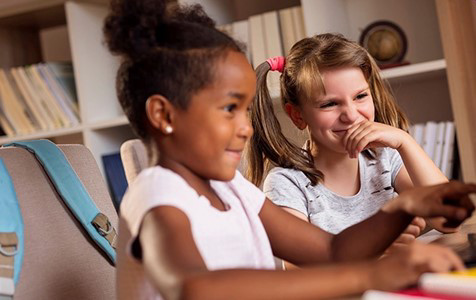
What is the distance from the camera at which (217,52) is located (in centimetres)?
84

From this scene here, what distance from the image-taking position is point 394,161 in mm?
1623

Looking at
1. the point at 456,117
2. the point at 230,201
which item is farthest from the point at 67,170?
the point at 456,117

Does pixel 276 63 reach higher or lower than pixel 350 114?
higher

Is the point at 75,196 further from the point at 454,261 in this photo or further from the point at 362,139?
the point at 454,261

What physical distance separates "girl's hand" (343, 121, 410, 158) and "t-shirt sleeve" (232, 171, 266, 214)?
19.4 inches

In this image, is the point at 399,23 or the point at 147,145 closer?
the point at 147,145

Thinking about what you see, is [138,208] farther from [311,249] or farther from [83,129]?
[83,129]

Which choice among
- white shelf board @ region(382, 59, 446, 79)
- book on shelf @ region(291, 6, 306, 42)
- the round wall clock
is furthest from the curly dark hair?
the round wall clock

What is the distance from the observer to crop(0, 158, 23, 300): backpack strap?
1.15m

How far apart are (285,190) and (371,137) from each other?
20 centimetres

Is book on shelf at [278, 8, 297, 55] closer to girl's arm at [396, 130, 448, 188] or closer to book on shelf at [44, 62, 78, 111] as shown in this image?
book on shelf at [44, 62, 78, 111]

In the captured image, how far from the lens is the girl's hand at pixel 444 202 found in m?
0.84

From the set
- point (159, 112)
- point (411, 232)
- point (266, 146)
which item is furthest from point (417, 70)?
point (159, 112)

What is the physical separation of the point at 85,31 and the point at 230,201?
2144 millimetres
